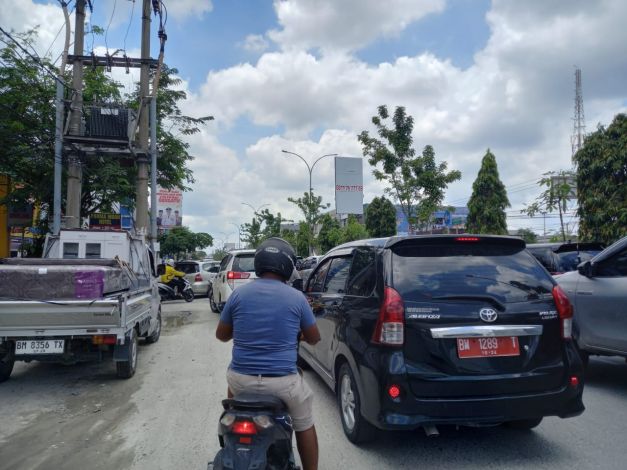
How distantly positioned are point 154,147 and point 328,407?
1288 centimetres

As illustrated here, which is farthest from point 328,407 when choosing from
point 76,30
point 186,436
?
point 76,30

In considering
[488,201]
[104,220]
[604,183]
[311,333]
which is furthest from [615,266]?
[488,201]

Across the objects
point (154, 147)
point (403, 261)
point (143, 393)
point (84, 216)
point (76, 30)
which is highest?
point (76, 30)

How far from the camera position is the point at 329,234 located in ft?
155

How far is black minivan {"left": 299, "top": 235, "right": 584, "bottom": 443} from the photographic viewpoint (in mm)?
3449

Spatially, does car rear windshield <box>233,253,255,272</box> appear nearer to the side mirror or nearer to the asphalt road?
the asphalt road

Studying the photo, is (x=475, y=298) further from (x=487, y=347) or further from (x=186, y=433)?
(x=186, y=433)

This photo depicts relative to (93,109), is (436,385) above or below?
below

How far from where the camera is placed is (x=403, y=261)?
3.76 metres

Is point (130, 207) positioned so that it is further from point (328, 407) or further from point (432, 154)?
point (328, 407)

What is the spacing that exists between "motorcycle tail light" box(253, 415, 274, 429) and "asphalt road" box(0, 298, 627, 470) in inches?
55.5

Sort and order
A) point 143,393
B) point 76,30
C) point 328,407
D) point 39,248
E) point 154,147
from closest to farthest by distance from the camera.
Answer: point 328,407
point 143,393
point 76,30
point 154,147
point 39,248

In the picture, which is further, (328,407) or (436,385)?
(328,407)

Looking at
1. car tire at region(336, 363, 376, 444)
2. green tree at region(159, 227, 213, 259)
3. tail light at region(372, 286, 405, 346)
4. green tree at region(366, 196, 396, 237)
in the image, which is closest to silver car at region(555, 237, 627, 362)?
car tire at region(336, 363, 376, 444)
